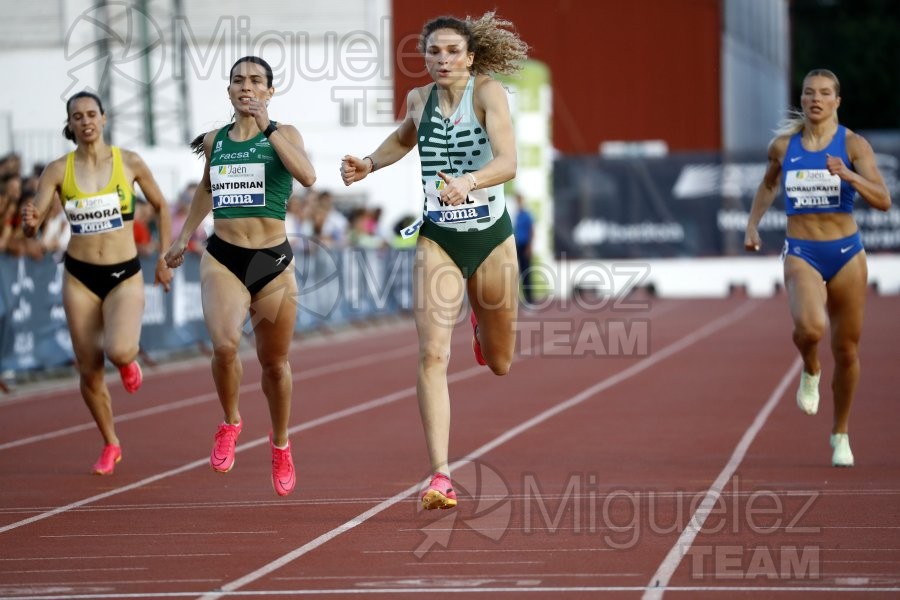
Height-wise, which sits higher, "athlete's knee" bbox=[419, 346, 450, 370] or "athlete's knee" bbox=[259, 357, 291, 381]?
"athlete's knee" bbox=[419, 346, 450, 370]

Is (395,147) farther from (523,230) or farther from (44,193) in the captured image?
(523,230)

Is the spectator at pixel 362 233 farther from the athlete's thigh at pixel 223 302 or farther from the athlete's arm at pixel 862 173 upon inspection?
the athlete's thigh at pixel 223 302

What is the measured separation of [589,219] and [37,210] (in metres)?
26.9

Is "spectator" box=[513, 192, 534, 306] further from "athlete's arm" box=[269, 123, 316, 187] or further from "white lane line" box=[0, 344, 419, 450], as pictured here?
"athlete's arm" box=[269, 123, 316, 187]

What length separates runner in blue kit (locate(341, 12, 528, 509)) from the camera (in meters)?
7.37

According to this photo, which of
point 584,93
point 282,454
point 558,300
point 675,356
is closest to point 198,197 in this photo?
point 282,454

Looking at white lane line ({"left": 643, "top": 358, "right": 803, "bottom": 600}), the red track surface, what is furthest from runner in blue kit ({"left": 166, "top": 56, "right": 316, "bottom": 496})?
white lane line ({"left": 643, "top": 358, "right": 803, "bottom": 600})

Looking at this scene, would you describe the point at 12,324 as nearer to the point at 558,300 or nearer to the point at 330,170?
the point at 330,170

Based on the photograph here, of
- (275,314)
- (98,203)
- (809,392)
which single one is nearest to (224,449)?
(275,314)

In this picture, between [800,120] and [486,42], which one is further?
[800,120]

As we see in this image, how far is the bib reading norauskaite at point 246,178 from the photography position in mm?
8047

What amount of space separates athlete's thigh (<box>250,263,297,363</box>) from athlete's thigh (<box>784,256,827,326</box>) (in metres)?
2.85

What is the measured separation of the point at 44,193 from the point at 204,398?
5389 mm

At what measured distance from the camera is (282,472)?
321 inches
